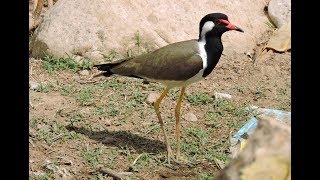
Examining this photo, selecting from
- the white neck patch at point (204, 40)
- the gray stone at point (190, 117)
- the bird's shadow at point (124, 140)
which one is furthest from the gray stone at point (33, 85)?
the white neck patch at point (204, 40)

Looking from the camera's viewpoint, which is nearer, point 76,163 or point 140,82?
point 76,163

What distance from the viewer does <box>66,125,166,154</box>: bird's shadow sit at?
5.46 metres

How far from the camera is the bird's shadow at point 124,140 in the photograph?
5.46m

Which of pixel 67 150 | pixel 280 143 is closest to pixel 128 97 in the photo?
pixel 67 150

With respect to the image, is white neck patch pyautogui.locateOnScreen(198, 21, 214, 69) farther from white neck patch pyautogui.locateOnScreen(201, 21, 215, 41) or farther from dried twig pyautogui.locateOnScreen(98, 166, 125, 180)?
dried twig pyautogui.locateOnScreen(98, 166, 125, 180)

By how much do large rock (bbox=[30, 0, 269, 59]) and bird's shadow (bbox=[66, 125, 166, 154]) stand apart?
1.57 m

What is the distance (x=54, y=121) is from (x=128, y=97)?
93 centimetres

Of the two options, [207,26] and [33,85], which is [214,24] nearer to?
[207,26]

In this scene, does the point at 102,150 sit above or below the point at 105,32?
below

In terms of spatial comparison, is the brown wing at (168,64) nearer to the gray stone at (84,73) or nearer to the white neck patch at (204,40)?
the white neck patch at (204,40)

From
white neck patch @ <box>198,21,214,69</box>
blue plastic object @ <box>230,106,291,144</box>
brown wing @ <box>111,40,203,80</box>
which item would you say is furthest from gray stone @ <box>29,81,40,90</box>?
blue plastic object @ <box>230,106,291,144</box>

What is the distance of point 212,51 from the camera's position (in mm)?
5215
